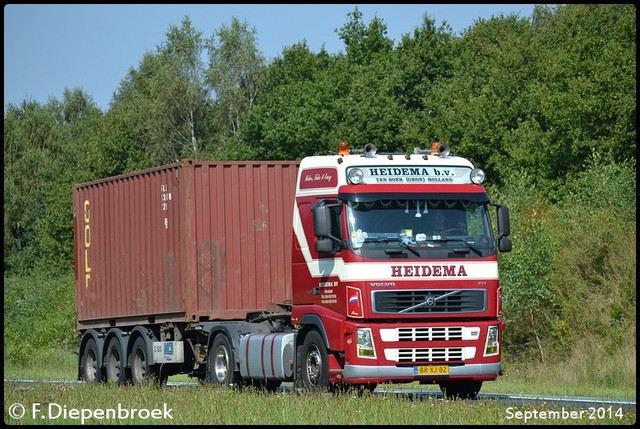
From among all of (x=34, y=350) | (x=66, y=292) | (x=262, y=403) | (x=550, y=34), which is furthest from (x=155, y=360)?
(x=550, y=34)

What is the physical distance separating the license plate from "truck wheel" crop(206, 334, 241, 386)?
3.99 m

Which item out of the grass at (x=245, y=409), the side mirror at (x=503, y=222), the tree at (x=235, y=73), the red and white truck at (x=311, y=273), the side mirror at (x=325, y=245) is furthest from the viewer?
the tree at (x=235, y=73)

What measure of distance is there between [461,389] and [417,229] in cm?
297

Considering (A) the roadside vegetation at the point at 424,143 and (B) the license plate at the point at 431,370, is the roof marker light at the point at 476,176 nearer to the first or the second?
(B) the license plate at the point at 431,370

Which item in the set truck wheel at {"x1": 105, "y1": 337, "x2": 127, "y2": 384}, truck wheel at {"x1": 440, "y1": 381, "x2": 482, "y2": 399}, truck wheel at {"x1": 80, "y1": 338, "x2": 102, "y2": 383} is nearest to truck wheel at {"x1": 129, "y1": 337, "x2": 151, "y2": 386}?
truck wheel at {"x1": 105, "y1": 337, "x2": 127, "y2": 384}

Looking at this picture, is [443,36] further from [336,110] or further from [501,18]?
[501,18]

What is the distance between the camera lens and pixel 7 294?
56.2 m

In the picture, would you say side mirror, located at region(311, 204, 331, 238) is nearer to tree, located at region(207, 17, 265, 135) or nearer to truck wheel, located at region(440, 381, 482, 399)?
truck wheel, located at region(440, 381, 482, 399)

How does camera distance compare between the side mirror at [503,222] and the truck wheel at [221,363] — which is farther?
the truck wheel at [221,363]

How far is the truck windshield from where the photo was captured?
17734 mm

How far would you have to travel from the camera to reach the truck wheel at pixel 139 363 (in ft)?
75.0

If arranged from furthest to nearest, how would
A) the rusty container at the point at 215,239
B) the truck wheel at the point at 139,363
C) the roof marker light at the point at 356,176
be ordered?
the truck wheel at the point at 139,363 → the rusty container at the point at 215,239 → the roof marker light at the point at 356,176

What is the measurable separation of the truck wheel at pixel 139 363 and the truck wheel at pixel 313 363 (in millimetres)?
4642

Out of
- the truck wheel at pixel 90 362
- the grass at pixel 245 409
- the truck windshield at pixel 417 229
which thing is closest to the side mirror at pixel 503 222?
the truck windshield at pixel 417 229
